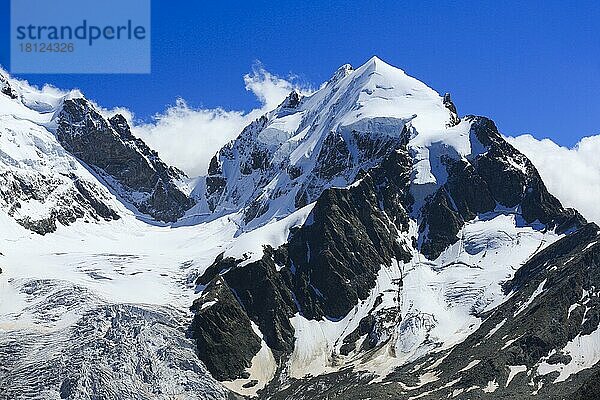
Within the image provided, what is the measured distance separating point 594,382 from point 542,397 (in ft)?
278

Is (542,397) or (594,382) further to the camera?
(542,397)

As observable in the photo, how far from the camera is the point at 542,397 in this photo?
649 feet

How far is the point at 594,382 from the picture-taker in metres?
117
